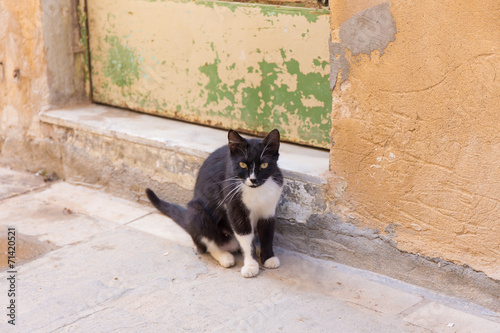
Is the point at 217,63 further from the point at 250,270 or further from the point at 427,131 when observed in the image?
the point at 427,131

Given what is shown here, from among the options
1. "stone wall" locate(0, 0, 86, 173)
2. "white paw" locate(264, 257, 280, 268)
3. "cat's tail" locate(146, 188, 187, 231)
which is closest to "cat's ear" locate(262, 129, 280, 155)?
"white paw" locate(264, 257, 280, 268)

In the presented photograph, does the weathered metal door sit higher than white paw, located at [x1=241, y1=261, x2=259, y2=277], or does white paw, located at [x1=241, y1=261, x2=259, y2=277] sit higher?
the weathered metal door

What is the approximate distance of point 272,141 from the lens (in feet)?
10.5

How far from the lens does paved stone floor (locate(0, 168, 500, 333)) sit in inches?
113

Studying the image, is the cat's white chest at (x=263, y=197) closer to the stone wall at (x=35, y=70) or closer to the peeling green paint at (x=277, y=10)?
the peeling green paint at (x=277, y=10)

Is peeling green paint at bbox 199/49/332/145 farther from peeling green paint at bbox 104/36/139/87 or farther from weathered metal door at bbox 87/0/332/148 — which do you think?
peeling green paint at bbox 104/36/139/87

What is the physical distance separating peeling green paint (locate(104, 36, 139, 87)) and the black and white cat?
142 cm

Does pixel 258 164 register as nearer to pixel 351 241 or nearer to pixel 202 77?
pixel 351 241

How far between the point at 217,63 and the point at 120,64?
3.26 ft

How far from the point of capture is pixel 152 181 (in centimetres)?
428

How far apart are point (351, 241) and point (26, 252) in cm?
201

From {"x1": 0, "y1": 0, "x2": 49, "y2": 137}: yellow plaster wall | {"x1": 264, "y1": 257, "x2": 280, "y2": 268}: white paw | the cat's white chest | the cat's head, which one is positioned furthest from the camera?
{"x1": 0, "y1": 0, "x2": 49, "y2": 137}: yellow plaster wall

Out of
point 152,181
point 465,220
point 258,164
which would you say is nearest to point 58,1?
point 152,181

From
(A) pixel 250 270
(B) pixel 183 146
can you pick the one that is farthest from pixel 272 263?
(B) pixel 183 146
